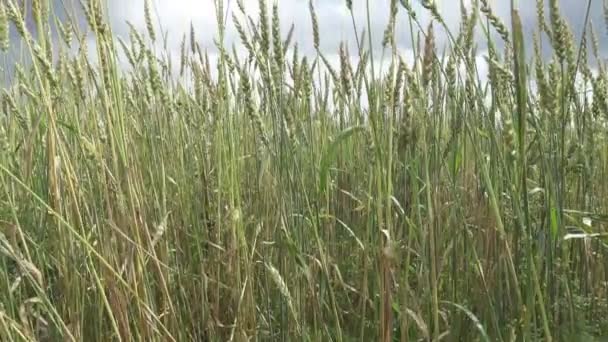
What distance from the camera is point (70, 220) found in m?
1.13

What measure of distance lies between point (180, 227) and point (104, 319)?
0.34 meters

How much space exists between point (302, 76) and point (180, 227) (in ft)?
1.65

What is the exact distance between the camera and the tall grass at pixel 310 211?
0.91 meters

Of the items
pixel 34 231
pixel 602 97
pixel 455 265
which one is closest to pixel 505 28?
pixel 602 97

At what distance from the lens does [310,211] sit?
97cm

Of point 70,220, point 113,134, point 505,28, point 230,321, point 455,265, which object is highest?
point 505,28

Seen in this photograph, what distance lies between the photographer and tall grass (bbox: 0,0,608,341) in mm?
907

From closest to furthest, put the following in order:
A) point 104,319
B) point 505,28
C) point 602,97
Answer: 1. point 505,28
2. point 602,97
3. point 104,319

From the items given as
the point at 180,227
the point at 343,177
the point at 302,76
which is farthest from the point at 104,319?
the point at 343,177

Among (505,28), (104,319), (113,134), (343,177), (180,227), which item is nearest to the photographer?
(505,28)

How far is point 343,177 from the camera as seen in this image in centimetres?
192

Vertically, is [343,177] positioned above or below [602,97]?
below

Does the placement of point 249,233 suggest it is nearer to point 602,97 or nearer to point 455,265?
point 455,265

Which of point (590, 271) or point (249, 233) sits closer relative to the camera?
point (590, 271)
